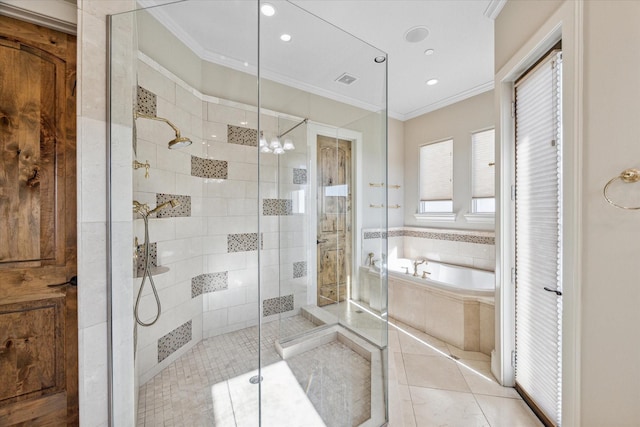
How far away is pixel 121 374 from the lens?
1135 millimetres

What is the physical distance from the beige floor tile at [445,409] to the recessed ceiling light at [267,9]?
305 centimetres

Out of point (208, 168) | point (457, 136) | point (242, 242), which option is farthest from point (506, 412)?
point (457, 136)

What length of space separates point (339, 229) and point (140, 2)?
2477 mm

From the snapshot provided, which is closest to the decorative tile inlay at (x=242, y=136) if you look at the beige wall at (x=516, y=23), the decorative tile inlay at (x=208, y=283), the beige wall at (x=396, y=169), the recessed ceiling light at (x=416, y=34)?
the decorative tile inlay at (x=208, y=283)

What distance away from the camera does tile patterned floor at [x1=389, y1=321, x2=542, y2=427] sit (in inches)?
58.4

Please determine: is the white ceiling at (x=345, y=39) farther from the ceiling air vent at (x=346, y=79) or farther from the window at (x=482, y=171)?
the window at (x=482, y=171)

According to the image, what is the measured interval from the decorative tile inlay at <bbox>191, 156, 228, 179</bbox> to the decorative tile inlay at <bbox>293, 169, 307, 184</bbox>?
2.35 feet

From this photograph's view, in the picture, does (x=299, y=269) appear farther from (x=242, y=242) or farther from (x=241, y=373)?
(x=241, y=373)

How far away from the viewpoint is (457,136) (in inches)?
135

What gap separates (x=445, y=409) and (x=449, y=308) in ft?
3.12
